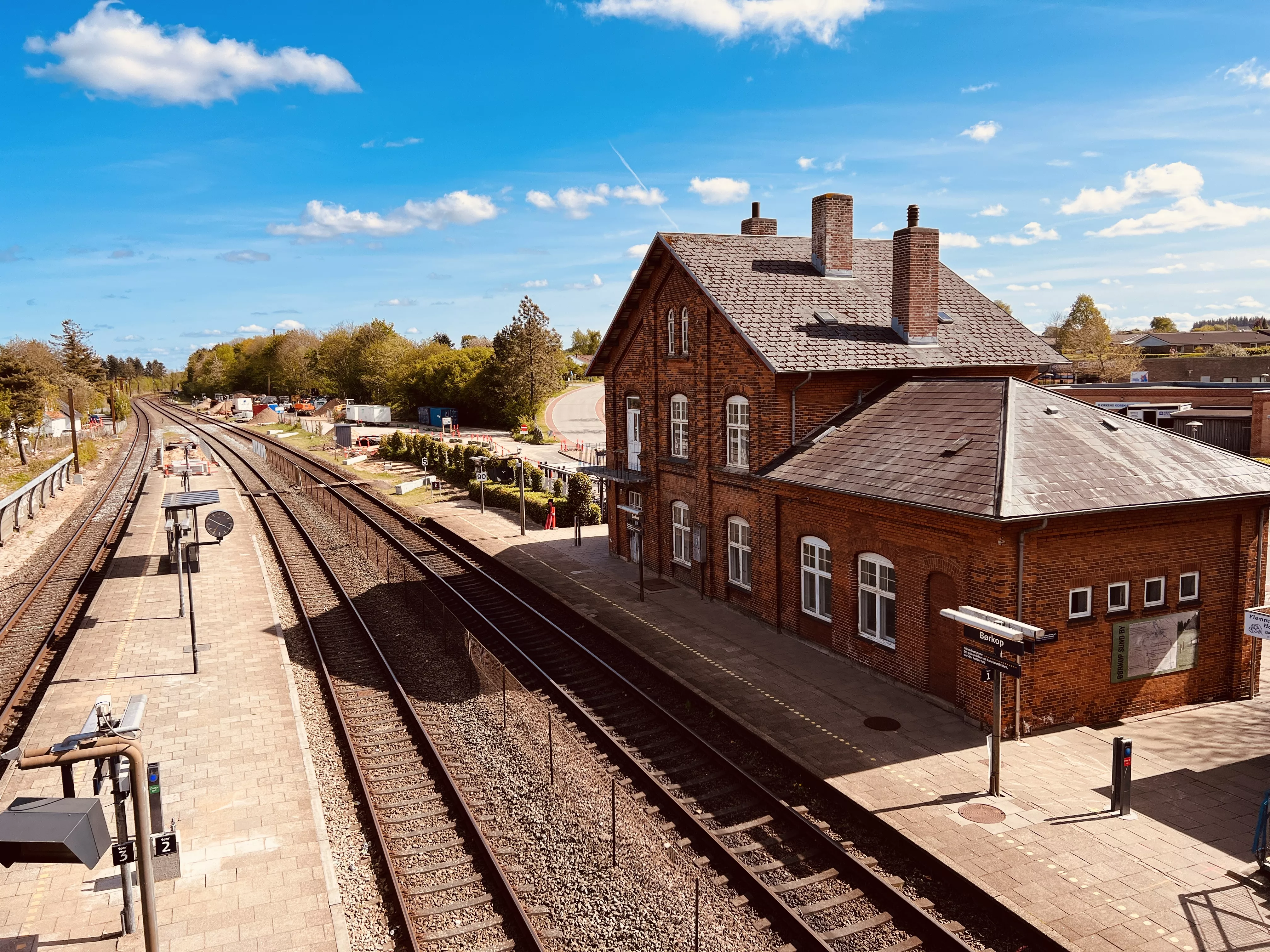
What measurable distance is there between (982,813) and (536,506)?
1018 inches

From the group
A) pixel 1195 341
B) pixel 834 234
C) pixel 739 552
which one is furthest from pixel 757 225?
pixel 1195 341

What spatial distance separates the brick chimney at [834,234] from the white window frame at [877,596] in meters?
9.51

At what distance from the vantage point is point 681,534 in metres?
24.4

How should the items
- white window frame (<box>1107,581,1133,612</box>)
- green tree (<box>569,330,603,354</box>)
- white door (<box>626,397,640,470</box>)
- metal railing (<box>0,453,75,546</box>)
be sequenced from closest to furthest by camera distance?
white window frame (<box>1107,581,1133,612</box>) < white door (<box>626,397,640,470</box>) < metal railing (<box>0,453,75,546</box>) < green tree (<box>569,330,603,354</box>)

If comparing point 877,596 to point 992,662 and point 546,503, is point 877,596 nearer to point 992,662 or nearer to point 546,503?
point 992,662

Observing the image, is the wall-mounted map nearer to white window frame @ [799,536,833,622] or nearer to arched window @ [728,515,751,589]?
white window frame @ [799,536,833,622]

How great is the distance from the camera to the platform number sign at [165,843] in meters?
8.55

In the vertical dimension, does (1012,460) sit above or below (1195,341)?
below

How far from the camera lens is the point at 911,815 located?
11.3 m

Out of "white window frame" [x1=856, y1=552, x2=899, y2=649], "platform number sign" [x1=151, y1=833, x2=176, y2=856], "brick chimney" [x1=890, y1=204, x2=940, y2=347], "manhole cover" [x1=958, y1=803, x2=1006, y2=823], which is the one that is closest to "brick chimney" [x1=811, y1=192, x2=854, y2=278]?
"brick chimney" [x1=890, y1=204, x2=940, y2=347]

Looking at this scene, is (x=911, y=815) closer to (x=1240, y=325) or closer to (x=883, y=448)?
(x=883, y=448)

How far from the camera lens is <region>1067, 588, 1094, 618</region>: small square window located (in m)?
14.1

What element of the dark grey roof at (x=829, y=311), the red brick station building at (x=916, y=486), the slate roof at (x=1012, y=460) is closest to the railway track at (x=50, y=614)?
the red brick station building at (x=916, y=486)

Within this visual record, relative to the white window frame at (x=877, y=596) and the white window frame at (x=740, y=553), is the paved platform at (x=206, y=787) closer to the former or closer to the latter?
the white window frame at (x=877, y=596)
